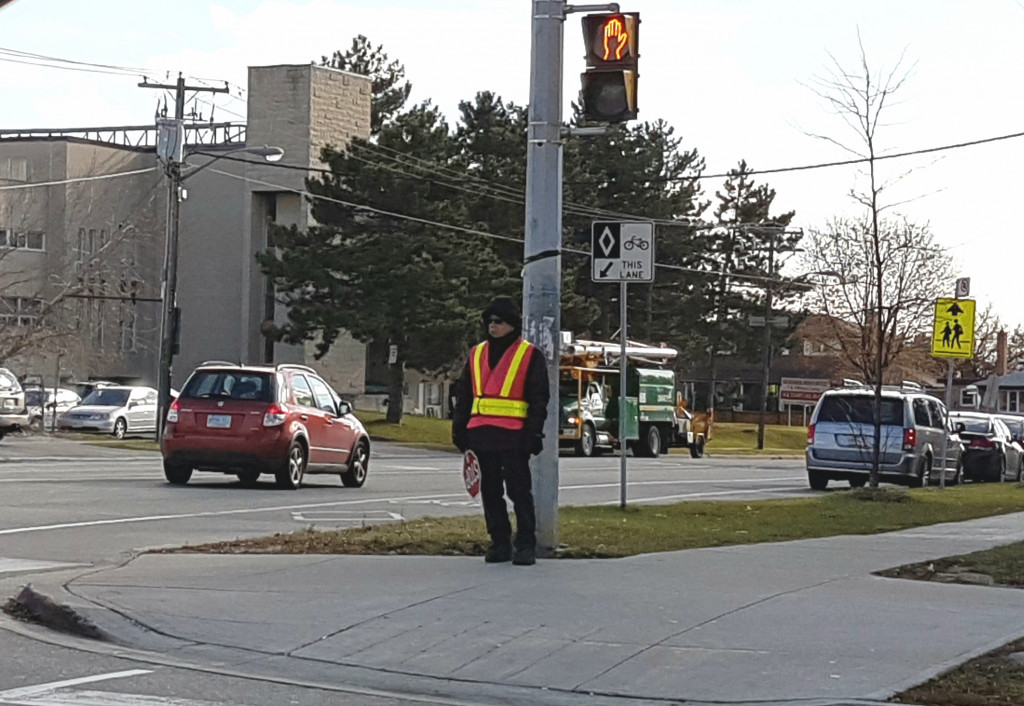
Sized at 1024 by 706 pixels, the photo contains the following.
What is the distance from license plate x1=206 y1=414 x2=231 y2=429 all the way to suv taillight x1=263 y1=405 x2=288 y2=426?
49 cm

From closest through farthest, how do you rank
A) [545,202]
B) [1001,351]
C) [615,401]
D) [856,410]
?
[545,202], [856,410], [615,401], [1001,351]

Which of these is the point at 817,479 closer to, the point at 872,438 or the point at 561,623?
the point at 872,438

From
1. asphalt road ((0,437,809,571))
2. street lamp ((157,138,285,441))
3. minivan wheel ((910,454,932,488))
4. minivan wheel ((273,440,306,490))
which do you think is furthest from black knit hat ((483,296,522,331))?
street lamp ((157,138,285,441))

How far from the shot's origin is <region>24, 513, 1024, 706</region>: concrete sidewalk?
8070 mm

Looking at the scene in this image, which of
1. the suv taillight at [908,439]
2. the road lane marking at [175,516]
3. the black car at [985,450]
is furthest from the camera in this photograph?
the black car at [985,450]

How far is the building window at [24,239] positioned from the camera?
58.9 m

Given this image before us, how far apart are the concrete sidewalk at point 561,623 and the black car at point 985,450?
75.7 feet

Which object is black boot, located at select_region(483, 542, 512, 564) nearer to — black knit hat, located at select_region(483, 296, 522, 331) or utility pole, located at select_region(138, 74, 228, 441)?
black knit hat, located at select_region(483, 296, 522, 331)

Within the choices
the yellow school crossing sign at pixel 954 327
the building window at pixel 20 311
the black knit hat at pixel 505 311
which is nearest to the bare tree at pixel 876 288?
the yellow school crossing sign at pixel 954 327

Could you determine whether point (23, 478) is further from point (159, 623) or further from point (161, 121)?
point (161, 121)

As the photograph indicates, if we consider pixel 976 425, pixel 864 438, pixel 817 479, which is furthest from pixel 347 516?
pixel 976 425

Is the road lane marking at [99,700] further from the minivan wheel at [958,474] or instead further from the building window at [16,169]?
the building window at [16,169]

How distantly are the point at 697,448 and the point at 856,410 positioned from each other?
931 inches

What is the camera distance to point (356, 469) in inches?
933
